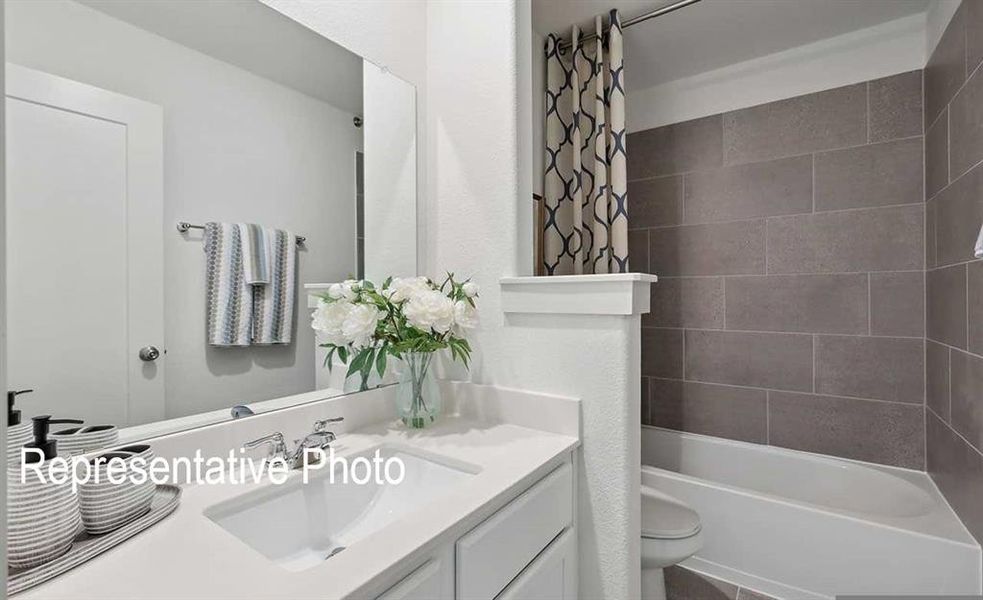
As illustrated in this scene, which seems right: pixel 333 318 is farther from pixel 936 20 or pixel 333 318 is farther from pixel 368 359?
pixel 936 20

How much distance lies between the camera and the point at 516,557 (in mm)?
955

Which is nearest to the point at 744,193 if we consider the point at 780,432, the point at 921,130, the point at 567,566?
the point at 921,130

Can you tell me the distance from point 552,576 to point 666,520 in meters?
0.64

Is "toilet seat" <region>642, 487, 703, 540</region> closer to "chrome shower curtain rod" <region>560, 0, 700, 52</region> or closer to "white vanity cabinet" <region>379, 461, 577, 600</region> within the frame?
"white vanity cabinet" <region>379, 461, 577, 600</region>

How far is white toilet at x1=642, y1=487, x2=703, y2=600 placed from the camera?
1445mm

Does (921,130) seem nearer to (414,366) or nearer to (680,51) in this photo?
(680,51)

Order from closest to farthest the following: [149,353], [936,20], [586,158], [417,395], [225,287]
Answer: [149,353] → [225,287] → [417,395] → [936,20] → [586,158]

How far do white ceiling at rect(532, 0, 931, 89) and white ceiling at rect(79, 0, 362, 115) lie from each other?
3.78 ft

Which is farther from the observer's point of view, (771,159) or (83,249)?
(771,159)

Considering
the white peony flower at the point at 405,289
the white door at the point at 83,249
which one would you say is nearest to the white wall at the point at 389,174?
the white peony flower at the point at 405,289

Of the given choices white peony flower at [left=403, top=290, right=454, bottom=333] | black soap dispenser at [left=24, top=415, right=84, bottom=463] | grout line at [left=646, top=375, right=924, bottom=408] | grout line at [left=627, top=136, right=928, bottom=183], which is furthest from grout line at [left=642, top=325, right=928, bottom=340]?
black soap dispenser at [left=24, top=415, right=84, bottom=463]

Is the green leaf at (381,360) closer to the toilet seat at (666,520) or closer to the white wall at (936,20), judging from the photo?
the toilet seat at (666,520)

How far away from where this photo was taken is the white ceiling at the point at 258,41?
3.10ft

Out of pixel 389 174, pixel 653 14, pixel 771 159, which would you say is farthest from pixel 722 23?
pixel 389 174
